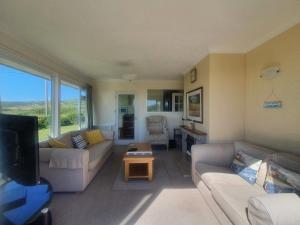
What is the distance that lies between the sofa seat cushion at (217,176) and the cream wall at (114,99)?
12.5 ft

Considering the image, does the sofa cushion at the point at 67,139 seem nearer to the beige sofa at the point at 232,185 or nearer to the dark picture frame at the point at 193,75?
the beige sofa at the point at 232,185

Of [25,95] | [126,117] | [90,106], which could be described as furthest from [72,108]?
[126,117]

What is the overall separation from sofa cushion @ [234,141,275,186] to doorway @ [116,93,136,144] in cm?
409

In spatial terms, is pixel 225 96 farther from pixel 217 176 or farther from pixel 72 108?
pixel 72 108

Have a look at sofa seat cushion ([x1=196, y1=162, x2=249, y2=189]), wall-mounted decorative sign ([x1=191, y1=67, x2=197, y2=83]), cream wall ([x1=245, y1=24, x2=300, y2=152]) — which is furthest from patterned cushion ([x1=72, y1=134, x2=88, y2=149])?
cream wall ([x1=245, y1=24, x2=300, y2=152])

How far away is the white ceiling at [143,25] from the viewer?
1.91 metres

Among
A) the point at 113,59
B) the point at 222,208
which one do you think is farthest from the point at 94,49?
the point at 222,208

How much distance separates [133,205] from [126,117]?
4.25m

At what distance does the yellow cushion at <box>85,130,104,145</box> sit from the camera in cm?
459

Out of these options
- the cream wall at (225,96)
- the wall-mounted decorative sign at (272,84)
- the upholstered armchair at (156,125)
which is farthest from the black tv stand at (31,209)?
the upholstered armchair at (156,125)

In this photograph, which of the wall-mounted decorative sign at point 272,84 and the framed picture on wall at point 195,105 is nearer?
the wall-mounted decorative sign at point 272,84

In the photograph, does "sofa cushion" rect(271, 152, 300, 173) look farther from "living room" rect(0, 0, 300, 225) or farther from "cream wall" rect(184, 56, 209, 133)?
"cream wall" rect(184, 56, 209, 133)

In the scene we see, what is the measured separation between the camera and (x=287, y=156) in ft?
6.59

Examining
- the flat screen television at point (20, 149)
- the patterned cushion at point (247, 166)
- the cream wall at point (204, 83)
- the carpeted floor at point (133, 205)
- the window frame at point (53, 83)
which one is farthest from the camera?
the cream wall at point (204, 83)
